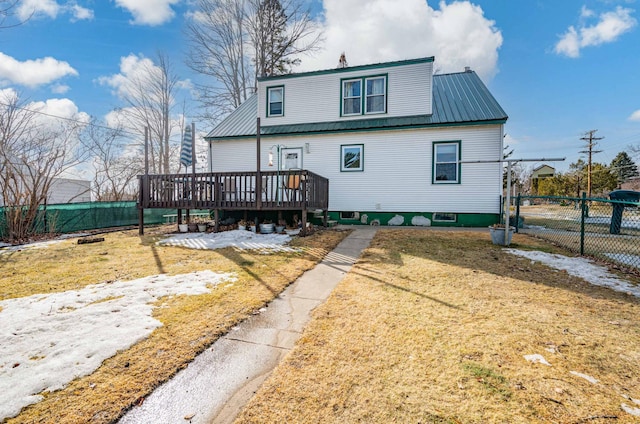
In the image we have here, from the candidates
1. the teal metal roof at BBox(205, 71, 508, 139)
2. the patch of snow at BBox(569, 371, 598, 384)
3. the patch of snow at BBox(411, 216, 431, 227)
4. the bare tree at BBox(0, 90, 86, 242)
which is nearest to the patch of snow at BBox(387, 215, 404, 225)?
the patch of snow at BBox(411, 216, 431, 227)

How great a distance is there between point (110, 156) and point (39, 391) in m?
19.8

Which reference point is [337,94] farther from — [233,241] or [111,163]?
[111,163]

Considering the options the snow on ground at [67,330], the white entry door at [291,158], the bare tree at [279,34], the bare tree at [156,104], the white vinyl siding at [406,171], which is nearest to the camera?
the snow on ground at [67,330]

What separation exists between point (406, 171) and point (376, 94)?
138 inches

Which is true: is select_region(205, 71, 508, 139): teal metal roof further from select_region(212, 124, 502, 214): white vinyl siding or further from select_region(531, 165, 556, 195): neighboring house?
select_region(531, 165, 556, 195): neighboring house

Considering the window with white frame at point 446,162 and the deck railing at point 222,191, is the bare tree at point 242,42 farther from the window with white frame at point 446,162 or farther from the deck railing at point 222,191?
the window with white frame at point 446,162

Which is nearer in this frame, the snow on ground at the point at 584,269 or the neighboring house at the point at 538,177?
the snow on ground at the point at 584,269

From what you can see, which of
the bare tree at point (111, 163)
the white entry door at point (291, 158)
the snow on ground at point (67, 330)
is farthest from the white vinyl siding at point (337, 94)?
the bare tree at point (111, 163)

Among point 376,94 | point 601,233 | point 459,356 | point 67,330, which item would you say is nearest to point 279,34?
point 376,94

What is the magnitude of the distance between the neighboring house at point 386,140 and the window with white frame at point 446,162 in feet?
0.11

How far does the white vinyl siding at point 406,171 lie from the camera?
32.9ft

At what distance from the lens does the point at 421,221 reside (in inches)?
420

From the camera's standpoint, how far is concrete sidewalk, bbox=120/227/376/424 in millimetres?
1661

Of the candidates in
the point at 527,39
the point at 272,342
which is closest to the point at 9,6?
the point at 272,342
